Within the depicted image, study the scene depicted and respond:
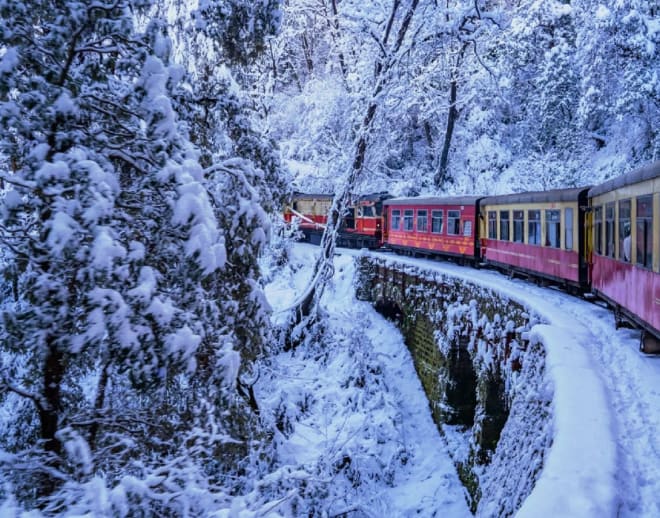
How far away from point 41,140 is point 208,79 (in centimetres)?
294

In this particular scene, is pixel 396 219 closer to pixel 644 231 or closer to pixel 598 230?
pixel 598 230

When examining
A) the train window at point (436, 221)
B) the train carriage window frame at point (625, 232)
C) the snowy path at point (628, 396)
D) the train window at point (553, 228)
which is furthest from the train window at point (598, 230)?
the train window at point (436, 221)

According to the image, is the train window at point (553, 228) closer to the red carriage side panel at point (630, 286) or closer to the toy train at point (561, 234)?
the toy train at point (561, 234)

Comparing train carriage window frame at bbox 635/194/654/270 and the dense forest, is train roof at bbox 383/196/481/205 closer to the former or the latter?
train carriage window frame at bbox 635/194/654/270

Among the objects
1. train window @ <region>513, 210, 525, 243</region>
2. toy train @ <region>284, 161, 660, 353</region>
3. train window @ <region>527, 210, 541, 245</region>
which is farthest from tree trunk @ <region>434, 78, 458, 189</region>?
train window @ <region>527, 210, 541, 245</region>

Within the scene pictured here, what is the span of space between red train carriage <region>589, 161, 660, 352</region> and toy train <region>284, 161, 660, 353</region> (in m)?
0.01

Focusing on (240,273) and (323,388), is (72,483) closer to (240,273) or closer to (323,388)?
(240,273)

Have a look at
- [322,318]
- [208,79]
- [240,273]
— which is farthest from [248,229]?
[322,318]

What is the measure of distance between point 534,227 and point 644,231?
6761 millimetres

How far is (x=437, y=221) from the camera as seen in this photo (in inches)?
821

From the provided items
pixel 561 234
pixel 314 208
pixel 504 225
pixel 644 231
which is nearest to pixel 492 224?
pixel 504 225

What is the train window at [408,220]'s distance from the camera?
23031 mm

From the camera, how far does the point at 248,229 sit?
581 cm

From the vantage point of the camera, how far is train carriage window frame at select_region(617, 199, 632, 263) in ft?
27.8
